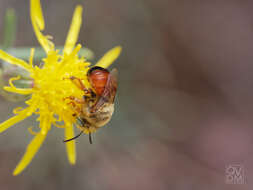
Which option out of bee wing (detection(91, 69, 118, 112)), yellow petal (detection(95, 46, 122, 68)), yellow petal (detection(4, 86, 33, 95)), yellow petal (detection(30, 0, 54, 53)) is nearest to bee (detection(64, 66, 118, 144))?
bee wing (detection(91, 69, 118, 112))

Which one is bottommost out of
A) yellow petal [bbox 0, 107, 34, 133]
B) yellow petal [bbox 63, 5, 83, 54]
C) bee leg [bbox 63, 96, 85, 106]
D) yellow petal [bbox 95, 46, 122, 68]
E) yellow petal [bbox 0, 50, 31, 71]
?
yellow petal [bbox 0, 107, 34, 133]

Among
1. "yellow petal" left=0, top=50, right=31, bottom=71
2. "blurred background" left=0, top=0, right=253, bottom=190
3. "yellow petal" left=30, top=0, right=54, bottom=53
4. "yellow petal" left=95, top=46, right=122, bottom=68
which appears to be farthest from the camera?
"blurred background" left=0, top=0, right=253, bottom=190

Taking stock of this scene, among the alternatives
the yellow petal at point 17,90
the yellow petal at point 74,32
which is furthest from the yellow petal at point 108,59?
the yellow petal at point 17,90

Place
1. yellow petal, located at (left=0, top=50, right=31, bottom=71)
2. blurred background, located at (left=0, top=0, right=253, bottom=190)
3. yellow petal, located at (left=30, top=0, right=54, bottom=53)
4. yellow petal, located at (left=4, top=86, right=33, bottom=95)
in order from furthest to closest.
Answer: blurred background, located at (left=0, top=0, right=253, bottom=190) < yellow petal, located at (left=30, top=0, right=54, bottom=53) < yellow petal, located at (left=0, top=50, right=31, bottom=71) < yellow petal, located at (left=4, top=86, right=33, bottom=95)

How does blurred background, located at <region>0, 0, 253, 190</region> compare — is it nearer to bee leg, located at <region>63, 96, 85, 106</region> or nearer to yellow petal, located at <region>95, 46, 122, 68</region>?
yellow petal, located at <region>95, 46, 122, 68</region>

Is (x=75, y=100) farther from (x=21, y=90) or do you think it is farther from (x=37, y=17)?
(x=37, y=17)

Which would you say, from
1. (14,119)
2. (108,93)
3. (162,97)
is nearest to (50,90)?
(14,119)
